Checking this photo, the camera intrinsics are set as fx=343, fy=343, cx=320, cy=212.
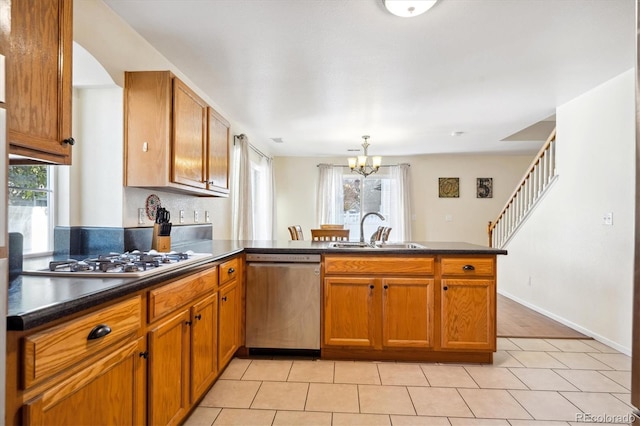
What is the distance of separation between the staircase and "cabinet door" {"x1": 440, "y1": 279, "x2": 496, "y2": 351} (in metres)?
2.21

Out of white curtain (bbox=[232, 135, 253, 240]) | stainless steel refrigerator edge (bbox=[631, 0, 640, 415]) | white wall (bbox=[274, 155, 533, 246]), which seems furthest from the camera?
white wall (bbox=[274, 155, 533, 246])

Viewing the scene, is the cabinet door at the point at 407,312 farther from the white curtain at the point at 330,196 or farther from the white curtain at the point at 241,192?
the white curtain at the point at 330,196

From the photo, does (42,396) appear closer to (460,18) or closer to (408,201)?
(460,18)

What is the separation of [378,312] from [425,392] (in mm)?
630

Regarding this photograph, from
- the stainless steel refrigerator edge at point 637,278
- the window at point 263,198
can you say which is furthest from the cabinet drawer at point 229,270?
the window at point 263,198

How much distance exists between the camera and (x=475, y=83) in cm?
322

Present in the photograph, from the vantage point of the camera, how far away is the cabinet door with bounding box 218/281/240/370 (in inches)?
88.5

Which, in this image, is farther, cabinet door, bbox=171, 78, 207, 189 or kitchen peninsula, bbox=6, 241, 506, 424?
cabinet door, bbox=171, 78, 207, 189

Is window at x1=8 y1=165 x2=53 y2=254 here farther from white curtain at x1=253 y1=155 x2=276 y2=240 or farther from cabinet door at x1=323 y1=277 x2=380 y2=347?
white curtain at x1=253 y1=155 x2=276 y2=240

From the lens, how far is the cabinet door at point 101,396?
36.5 inches

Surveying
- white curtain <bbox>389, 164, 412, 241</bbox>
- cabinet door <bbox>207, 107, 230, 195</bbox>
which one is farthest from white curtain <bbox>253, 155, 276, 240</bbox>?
cabinet door <bbox>207, 107, 230, 195</bbox>

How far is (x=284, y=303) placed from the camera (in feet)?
8.89

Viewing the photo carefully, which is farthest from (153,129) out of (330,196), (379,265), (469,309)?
(330,196)

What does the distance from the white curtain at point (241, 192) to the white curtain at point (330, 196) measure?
8.34ft
